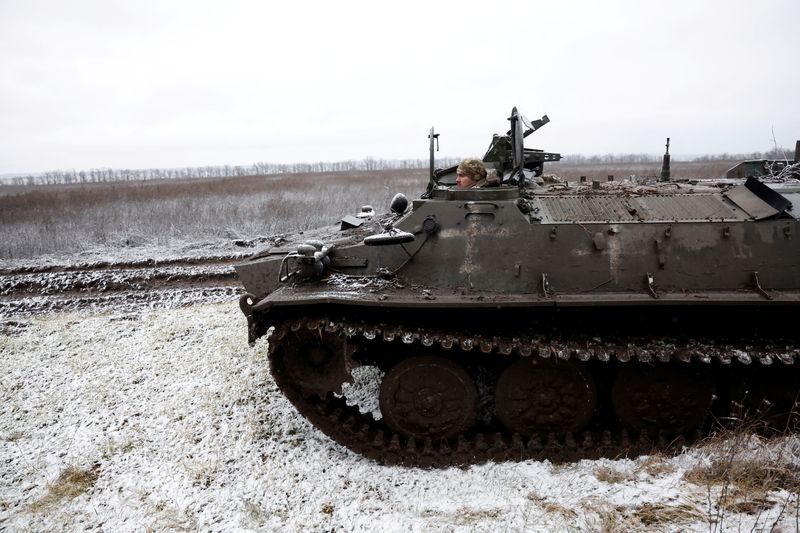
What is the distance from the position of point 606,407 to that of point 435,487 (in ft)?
6.27

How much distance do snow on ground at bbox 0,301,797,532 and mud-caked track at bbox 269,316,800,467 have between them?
0.69 feet

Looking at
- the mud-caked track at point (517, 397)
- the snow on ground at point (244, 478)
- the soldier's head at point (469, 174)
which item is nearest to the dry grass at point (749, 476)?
the snow on ground at point (244, 478)

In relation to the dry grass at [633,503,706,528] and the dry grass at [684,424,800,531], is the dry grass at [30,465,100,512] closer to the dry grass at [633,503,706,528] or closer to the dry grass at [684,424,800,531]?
the dry grass at [633,503,706,528]

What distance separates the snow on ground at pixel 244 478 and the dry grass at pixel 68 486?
2 centimetres

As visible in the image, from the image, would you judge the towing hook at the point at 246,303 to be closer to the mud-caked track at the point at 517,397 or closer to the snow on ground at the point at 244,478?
the mud-caked track at the point at 517,397

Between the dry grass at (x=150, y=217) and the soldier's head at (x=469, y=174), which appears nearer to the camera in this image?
the soldier's head at (x=469, y=174)

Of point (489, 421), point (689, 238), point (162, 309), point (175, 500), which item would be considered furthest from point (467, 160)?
point (162, 309)

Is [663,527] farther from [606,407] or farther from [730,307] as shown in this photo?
[730,307]

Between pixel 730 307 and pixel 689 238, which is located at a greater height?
pixel 689 238

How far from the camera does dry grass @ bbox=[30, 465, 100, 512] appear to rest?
4744mm

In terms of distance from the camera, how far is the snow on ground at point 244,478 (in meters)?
4.11

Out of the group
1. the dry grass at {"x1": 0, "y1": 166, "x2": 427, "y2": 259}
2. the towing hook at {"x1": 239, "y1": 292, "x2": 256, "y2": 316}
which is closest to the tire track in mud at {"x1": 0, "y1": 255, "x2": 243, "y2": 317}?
the dry grass at {"x1": 0, "y1": 166, "x2": 427, "y2": 259}

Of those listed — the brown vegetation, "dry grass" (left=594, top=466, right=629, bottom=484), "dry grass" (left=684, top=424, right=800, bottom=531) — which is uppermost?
the brown vegetation

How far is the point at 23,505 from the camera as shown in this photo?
4.74 meters
